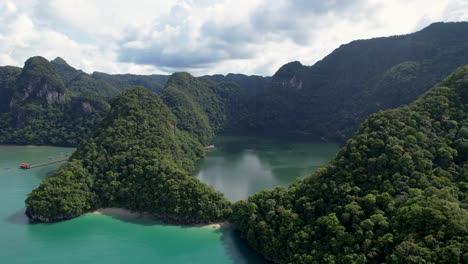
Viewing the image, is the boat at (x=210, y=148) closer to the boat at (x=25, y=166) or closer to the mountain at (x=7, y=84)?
the boat at (x=25, y=166)

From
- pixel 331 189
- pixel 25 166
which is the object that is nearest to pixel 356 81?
pixel 331 189

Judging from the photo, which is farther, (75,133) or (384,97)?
(384,97)

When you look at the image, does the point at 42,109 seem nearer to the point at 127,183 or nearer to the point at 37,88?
the point at 37,88

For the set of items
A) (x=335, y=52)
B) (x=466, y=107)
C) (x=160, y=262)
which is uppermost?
(x=335, y=52)

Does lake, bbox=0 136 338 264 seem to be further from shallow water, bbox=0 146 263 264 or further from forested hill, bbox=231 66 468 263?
forested hill, bbox=231 66 468 263

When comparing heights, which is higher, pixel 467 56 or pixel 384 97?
pixel 467 56

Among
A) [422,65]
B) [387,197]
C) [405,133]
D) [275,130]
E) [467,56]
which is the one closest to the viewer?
[387,197]

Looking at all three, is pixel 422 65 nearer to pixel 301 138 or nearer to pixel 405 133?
pixel 301 138

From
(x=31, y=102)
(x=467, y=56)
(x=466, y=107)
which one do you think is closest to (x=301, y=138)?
(x=467, y=56)
